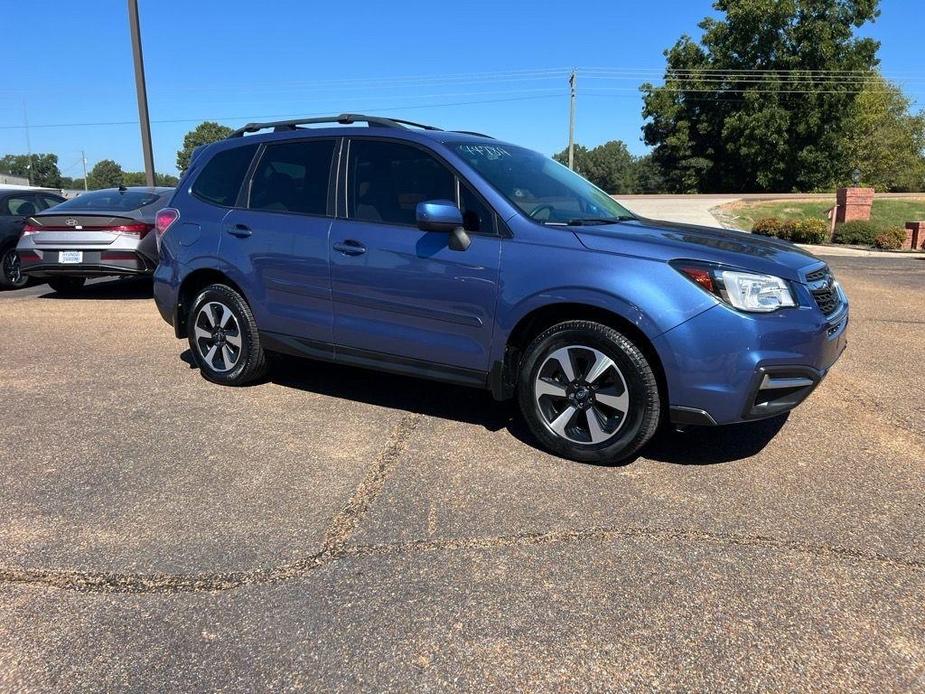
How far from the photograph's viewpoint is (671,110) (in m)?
50.8

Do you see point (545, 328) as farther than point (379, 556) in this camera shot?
Yes

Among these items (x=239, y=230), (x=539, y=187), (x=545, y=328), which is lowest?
(x=545, y=328)

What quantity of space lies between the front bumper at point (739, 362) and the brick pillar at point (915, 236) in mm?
22038

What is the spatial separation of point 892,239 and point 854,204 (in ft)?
19.1

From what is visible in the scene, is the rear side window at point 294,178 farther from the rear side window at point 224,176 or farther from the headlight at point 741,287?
the headlight at point 741,287

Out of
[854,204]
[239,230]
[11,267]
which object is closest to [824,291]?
[239,230]

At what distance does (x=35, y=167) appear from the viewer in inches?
4961

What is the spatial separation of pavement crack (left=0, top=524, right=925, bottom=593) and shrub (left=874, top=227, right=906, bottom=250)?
2219cm

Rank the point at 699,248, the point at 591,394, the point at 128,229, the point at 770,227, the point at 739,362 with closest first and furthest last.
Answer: the point at 739,362 < the point at 699,248 < the point at 591,394 < the point at 128,229 < the point at 770,227

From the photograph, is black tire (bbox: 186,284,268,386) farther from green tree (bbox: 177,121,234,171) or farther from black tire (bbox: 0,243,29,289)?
green tree (bbox: 177,121,234,171)

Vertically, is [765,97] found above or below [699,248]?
above

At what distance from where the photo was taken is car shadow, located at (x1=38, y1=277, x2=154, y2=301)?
9.80m

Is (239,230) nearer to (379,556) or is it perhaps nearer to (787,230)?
(379,556)

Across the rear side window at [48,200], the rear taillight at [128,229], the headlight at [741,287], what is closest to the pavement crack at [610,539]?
the headlight at [741,287]
